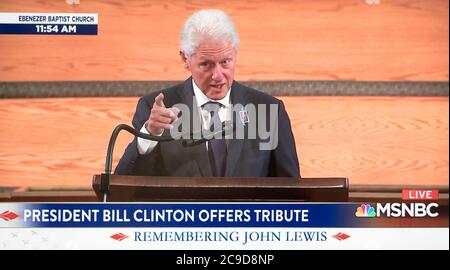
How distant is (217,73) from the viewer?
70.0 inches

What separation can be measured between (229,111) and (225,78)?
89 millimetres

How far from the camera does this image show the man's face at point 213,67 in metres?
1.75

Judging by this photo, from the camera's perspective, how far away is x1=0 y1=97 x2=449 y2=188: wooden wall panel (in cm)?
186

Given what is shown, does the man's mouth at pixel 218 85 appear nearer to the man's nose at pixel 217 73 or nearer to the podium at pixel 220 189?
the man's nose at pixel 217 73

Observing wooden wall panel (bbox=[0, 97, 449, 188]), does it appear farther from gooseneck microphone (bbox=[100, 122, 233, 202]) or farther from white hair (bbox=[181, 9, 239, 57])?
white hair (bbox=[181, 9, 239, 57])

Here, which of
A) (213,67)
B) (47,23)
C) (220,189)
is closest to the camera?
(220,189)

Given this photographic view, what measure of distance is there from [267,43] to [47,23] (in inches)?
24.3

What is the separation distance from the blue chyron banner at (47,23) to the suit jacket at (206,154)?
267 millimetres

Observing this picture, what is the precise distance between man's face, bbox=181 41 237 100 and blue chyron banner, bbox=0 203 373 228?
12.4 inches

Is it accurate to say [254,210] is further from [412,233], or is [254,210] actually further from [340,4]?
[340,4]

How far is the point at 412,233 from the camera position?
189 centimetres

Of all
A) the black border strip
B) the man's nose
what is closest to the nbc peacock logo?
the black border strip

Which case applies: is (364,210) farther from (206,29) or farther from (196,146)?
(206,29)

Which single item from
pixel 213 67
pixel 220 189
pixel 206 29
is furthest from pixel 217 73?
pixel 220 189
